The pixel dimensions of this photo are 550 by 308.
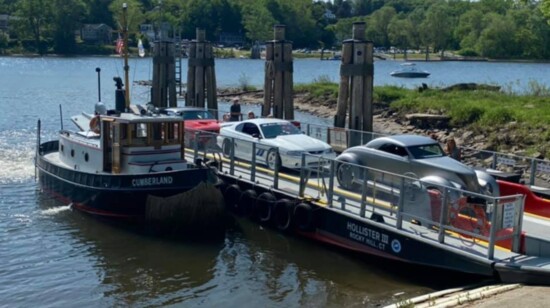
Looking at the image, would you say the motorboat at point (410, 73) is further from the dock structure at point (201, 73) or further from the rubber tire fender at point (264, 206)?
the rubber tire fender at point (264, 206)

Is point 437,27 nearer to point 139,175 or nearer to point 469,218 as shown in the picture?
point 139,175

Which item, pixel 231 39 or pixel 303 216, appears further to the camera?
pixel 231 39

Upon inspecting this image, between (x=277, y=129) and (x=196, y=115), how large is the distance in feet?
20.0

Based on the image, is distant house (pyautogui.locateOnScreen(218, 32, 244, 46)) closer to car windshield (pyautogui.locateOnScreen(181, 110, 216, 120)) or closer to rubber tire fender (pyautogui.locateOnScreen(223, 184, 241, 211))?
car windshield (pyautogui.locateOnScreen(181, 110, 216, 120))

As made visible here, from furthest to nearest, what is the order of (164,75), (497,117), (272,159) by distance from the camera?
(164,75) → (497,117) → (272,159)

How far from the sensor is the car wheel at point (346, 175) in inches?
693

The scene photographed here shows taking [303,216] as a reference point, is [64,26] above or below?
above

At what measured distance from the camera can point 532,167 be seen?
62.7 ft

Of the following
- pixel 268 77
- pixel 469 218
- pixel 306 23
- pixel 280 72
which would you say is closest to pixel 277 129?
pixel 280 72

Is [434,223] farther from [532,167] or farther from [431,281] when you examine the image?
[532,167]

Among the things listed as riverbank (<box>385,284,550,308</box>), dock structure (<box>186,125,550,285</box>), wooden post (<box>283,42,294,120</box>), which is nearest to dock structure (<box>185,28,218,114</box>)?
wooden post (<box>283,42,294,120</box>)

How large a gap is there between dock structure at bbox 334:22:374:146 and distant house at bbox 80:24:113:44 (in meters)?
133

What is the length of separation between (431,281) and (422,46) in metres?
142

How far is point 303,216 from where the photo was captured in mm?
18781
